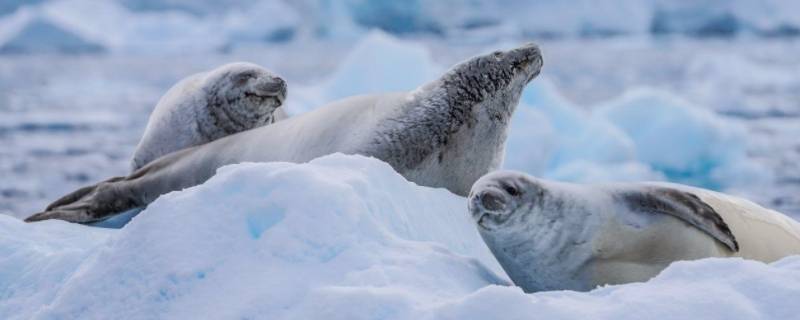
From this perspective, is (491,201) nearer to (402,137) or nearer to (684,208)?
(684,208)

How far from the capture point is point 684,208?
273 centimetres

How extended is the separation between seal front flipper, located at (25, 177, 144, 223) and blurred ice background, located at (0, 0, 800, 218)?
548 centimetres

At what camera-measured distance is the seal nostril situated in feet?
8.23

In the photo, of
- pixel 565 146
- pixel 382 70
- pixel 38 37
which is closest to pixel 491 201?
pixel 565 146

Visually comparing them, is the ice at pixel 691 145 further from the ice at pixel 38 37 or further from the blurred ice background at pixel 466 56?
the ice at pixel 38 37

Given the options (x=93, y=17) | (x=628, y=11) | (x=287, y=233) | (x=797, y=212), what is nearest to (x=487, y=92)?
(x=287, y=233)

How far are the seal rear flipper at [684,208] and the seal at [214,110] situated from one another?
68.4 inches

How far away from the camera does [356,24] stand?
3444 cm

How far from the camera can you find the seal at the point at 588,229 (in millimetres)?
2582

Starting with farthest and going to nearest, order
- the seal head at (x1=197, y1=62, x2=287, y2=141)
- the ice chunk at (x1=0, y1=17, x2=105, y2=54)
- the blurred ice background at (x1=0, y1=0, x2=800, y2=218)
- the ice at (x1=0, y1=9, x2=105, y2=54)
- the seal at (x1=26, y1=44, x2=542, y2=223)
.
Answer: the ice chunk at (x1=0, y1=17, x2=105, y2=54)
the ice at (x1=0, y1=9, x2=105, y2=54)
the blurred ice background at (x1=0, y1=0, x2=800, y2=218)
the seal head at (x1=197, y1=62, x2=287, y2=141)
the seal at (x1=26, y1=44, x2=542, y2=223)

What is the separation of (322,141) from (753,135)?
39.4ft

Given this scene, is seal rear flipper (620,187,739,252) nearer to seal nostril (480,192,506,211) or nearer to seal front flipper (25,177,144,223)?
seal nostril (480,192,506,211)

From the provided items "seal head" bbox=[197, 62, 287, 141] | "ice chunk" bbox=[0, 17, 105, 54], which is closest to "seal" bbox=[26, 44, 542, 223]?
"seal head" bbox=[197, 62, 287, 141]

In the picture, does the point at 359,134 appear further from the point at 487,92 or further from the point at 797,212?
the point at 797,212
